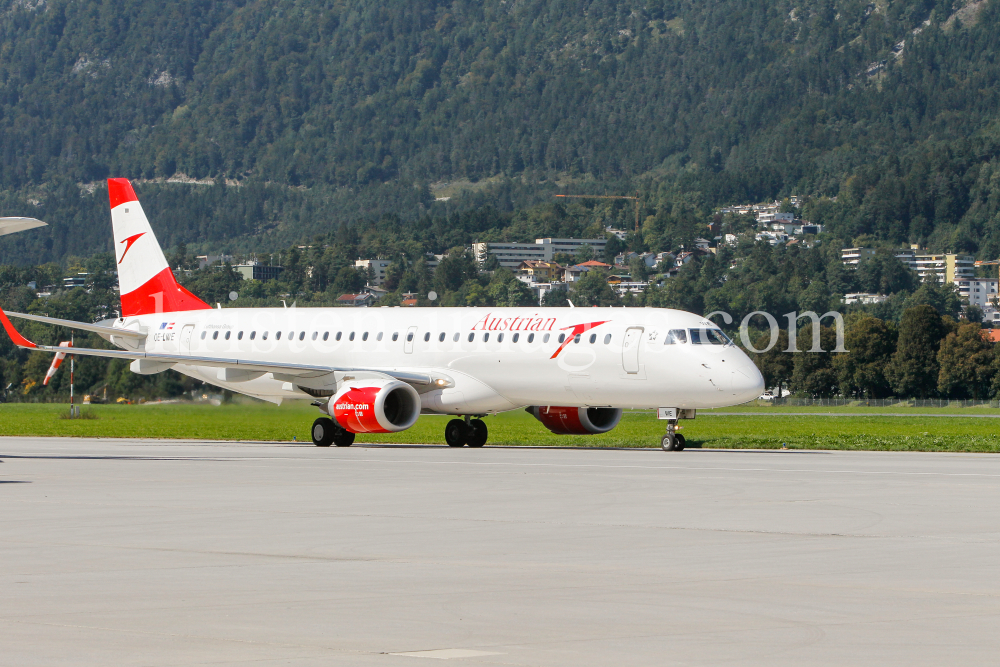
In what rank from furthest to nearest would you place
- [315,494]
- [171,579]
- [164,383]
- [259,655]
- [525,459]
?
1. [164,383]
2. [525,459]
3. [315,494]
4. [171,579]
5. [259,655]

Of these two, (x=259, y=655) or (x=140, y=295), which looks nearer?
(x=259, y=655)

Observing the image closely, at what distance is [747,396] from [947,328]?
397ft

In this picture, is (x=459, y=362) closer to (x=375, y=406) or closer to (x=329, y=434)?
(x=375, y=406)

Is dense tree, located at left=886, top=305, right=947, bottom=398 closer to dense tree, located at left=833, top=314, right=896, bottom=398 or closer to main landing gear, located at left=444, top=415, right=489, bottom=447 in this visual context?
dense tree, located at left=833, top=314, right=896, bottom=398

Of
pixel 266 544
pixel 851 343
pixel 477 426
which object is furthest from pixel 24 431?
pixel 851 343

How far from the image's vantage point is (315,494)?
77.0 feet

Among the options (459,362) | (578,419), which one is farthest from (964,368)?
(459,362)

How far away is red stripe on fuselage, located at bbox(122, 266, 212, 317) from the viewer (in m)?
48.9

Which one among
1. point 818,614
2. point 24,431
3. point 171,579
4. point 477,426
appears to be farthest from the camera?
point 24,431

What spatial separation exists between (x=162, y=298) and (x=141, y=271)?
4.00 ft

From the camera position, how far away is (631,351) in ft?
120

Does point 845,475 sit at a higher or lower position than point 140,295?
lower

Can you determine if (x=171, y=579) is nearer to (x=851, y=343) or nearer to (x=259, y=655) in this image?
(x=259, y=655)

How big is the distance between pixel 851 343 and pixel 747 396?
115678 mm
